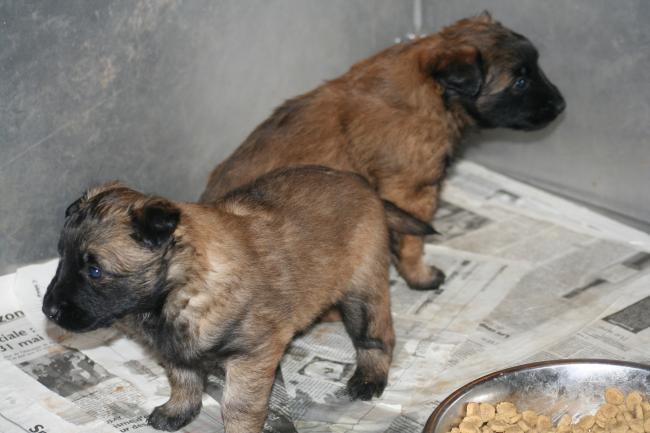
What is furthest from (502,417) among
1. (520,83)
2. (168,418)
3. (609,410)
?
(520,83)

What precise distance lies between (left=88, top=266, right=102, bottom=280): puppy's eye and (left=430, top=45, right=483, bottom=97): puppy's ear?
4.77ft

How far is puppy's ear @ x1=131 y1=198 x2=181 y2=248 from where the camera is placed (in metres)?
2.42

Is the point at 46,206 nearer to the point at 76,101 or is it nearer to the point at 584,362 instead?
the point at 76,101

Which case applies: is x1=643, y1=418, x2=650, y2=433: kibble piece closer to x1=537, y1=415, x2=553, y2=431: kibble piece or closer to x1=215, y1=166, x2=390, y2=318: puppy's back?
x1=537, y1=415, x2=553, y2=431: kibble piece

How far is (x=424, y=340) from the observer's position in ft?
11.0

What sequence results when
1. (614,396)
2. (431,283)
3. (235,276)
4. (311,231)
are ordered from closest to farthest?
(235,276)
(614,396)
(311,231)
(431,283)

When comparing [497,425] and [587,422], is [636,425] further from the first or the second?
[497,425]

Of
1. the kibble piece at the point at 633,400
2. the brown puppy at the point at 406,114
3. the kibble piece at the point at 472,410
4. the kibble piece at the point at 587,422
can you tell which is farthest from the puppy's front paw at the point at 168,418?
the kibble piece at the point at 633,400

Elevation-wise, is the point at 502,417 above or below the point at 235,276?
below

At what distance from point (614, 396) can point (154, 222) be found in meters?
1.33

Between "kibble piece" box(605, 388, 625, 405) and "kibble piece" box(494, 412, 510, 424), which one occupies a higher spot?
"kibble piece" box(605, 388, 625, 405)

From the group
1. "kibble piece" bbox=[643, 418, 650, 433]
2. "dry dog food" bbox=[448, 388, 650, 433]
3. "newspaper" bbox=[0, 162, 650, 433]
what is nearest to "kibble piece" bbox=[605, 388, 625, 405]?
"dry dog food" bbox=[448, 388, 650, 433]

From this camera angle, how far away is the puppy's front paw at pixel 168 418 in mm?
2947

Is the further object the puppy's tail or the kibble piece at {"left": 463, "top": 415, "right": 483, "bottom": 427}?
the puppy's tail
